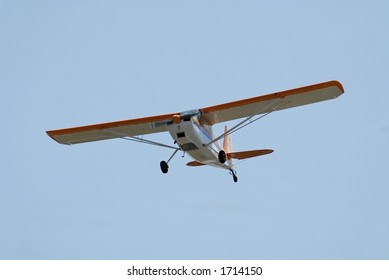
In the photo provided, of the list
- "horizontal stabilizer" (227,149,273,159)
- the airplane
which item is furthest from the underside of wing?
"horizontal stabilizer" (227,149,273,159)

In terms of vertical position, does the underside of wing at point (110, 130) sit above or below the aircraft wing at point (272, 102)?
above

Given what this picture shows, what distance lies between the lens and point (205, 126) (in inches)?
1031

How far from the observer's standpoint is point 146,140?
27016 millimetres

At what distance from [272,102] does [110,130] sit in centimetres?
489

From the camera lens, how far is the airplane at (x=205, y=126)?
2522cm

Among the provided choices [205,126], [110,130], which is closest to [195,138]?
[205,126]

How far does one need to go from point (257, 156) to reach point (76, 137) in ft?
17.6

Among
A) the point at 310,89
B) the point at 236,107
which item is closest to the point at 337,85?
the point at 310,89

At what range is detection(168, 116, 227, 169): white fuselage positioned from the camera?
25000mm

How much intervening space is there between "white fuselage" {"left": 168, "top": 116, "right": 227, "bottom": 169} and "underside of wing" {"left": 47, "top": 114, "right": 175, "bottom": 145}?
1078 mm

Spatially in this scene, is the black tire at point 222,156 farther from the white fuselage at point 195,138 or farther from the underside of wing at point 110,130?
the underside of wing at point 110,130

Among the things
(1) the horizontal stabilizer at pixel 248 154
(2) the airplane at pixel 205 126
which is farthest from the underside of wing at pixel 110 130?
(1) the horizontal stabilizer at pixel 248 154
